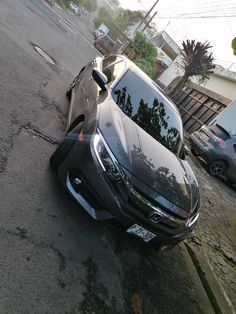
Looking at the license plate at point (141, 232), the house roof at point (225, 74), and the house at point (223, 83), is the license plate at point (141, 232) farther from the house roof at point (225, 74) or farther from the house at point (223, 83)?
the house roof at point (225, 74)

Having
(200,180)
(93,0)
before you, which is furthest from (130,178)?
(93,0)

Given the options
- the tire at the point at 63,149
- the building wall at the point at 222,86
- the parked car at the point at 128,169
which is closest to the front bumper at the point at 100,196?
the parked car at the point at 128,169

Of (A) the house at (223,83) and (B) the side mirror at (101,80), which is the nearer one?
(B) the side mirror at (101,80)

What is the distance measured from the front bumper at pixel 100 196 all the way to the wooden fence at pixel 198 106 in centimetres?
1354

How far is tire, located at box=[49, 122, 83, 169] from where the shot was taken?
3.89m

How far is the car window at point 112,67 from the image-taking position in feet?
17.1

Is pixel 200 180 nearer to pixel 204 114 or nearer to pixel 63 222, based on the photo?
pixel 63 222

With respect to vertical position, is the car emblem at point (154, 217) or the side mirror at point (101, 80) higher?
the side mirror at point (101, 80)

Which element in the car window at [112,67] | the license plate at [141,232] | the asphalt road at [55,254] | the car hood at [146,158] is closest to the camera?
the asphalt road at [55,254]

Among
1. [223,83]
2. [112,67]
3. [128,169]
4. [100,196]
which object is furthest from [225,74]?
[100,196]

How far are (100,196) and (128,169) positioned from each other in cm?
40

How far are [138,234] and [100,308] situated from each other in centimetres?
84

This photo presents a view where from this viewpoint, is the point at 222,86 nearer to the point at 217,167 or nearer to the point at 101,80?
the point at 217,167

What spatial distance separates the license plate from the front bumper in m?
0.04
